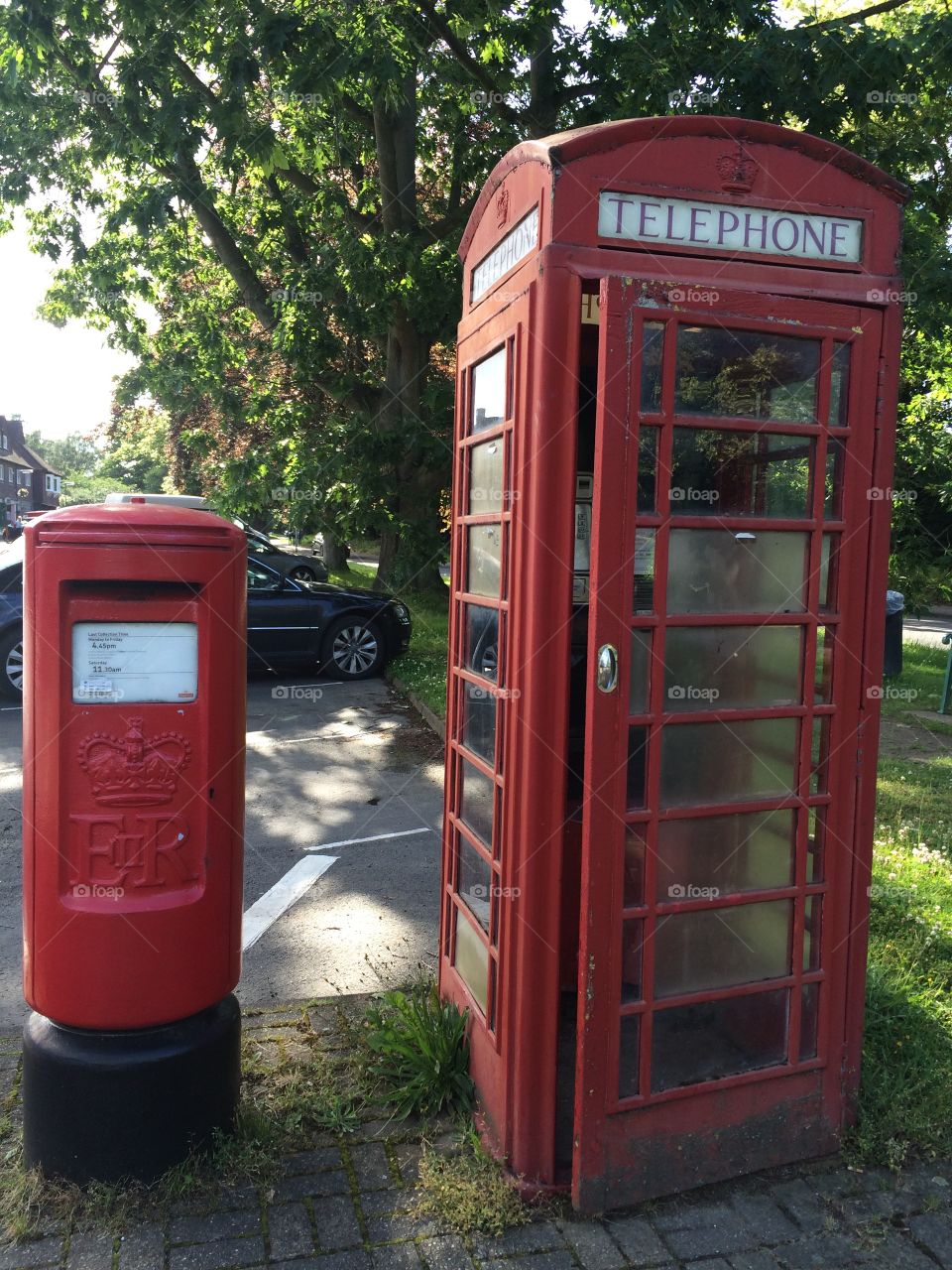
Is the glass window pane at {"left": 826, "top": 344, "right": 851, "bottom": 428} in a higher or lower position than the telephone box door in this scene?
higher

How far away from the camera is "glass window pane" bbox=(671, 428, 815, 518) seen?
285cm

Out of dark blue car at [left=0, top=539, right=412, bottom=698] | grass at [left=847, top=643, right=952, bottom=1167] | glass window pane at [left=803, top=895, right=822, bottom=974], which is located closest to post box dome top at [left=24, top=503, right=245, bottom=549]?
glass window pane at [left=803, top=895, right=822, bottom=974]

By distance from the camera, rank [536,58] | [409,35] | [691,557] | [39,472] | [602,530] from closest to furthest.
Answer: [602,530]
[691,557]
[409,35]
[536,58]
[39,472]

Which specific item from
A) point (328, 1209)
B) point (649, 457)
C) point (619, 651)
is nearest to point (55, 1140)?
point (328, 1209)

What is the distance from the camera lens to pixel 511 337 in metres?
2.93

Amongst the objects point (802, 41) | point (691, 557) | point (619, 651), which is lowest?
point (619, 651)

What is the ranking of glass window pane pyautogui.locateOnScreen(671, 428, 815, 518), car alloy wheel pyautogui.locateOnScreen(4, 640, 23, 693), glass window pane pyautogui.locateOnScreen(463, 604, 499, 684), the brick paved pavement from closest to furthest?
the brick paved pavement
glass window pane pyautogui.locateOnScreen(671, 428, 815, 518)
glass window pane pyautogui.locateOnScreen(463, 604, 499, 684)
car alloy wheel pyautogui.locateOnScreen(4, 640, 23, 693)

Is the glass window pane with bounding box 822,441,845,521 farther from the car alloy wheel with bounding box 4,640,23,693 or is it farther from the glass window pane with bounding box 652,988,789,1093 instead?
the car alloy wheel with bounding box 4,640,23,693

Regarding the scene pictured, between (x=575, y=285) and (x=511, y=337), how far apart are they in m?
0.28

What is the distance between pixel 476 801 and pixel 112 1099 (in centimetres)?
140

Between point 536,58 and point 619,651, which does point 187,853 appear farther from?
point 536,58

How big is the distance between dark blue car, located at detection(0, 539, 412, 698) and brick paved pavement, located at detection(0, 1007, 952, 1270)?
8.78 meters

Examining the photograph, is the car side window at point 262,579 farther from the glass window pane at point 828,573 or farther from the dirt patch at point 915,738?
the glass window pane at point 828,573

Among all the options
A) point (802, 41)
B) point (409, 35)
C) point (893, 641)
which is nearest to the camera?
point (802, 41)
